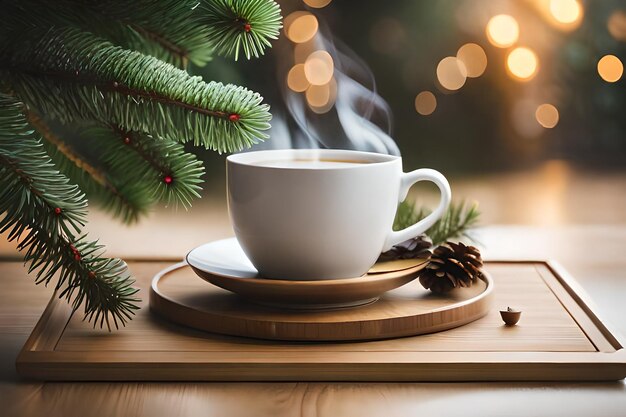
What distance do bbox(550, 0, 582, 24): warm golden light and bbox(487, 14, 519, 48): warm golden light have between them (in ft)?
0.20

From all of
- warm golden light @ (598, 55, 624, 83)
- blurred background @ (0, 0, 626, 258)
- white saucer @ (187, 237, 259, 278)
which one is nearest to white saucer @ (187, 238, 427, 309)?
white saucer @ (187, 237, 259, 278)

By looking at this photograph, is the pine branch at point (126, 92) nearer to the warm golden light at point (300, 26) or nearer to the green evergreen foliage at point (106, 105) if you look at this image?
the green evergreen foliage at point (106, 105)

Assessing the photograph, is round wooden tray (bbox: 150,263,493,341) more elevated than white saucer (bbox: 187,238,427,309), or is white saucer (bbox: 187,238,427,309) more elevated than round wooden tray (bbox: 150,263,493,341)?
white saucer (bbox: 187,238,427,309)

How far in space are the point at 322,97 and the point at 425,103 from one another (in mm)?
161

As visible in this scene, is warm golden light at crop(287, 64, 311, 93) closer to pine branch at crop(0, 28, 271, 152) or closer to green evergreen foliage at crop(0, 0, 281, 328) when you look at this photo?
green evergreen foliage at crop(0, 0, 281, 328)

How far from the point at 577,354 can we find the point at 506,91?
31.7 inches

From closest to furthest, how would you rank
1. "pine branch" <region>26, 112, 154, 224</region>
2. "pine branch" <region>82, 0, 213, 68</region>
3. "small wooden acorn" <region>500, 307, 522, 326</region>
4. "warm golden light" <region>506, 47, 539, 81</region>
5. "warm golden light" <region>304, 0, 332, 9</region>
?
"small wooden acorn" <region>500, 307, 522, 326</region>, "pine branch" <region>82, 0, 213, 68</region>, "pine branch" <region>26, 112, 154, 224</region>, "warm golden light" <region>304, 0, 332, 9</region>, "warm golden light" <region>506, 47, 539, 81</region>

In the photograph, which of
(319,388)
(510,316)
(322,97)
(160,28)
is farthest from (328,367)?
(322,97)

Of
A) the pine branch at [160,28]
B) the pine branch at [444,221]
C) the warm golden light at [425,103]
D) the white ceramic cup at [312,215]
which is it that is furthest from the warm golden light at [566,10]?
the white ceramic cup at [312,215]

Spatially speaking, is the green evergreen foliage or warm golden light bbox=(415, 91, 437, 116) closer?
the green evergreen foliage

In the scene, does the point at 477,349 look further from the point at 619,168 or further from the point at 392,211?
the point at 619,168

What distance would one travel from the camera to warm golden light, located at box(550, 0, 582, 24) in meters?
1.21

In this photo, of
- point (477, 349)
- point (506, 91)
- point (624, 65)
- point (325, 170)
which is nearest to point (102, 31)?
point (325, 170)

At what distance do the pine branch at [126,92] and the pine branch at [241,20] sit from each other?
4cm
